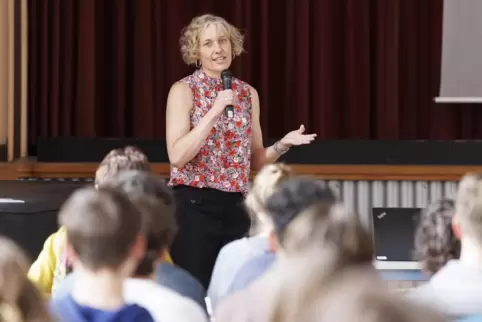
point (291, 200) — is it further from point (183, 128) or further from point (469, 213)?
point (183, 128)

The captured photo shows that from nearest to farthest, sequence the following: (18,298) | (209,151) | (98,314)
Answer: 1. (18,298)
2. (98,314)
3. (209,151)

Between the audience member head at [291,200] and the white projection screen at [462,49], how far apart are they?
12.4ft

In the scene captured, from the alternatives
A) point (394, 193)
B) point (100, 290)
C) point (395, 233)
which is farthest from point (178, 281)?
point (394, 193)

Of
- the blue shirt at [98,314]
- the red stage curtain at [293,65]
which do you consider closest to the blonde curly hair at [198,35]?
the blue shirt at [98,314]

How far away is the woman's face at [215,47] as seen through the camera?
326 centimetres

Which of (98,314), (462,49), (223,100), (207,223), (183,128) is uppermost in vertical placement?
(462,49)

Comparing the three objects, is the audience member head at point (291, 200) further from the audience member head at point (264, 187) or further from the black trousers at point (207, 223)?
the black trousers at point (207, 223)

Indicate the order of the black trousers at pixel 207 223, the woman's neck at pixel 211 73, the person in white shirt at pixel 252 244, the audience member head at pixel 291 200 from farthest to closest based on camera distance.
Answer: the woman's neck at pixel 211 73 → the black trousers at pixel 207 223 → the person in white shirt at pixel 252 244 → the audience member head at pixel 291 200

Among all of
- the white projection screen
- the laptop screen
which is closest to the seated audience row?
the laptop screen

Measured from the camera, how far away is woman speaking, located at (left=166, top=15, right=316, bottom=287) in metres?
3.21

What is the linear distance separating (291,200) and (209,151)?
1438mm

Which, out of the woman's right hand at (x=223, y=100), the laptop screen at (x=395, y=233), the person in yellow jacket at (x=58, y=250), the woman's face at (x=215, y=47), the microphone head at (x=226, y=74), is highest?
the woman's face at (x=215, y=47)

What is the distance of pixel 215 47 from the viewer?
10.7 feet

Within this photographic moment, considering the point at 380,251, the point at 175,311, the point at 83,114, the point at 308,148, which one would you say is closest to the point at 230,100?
the point at 380,251
